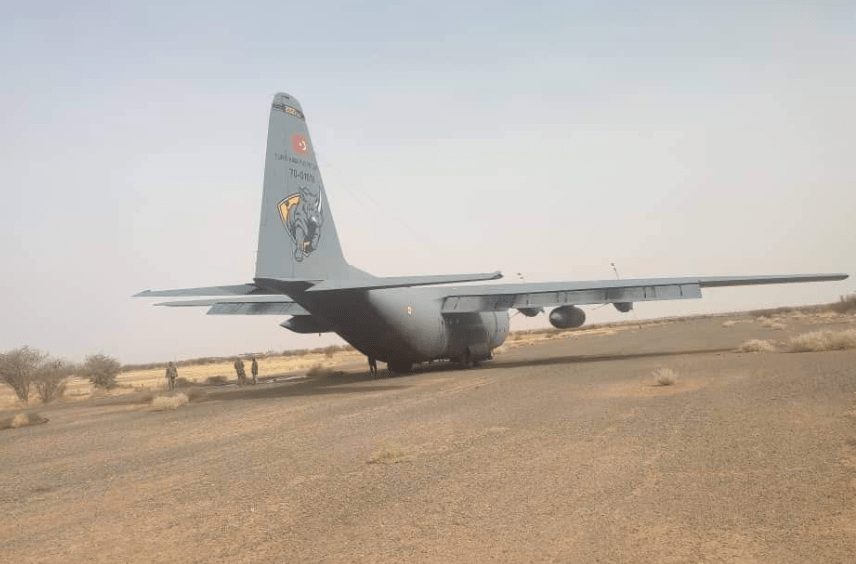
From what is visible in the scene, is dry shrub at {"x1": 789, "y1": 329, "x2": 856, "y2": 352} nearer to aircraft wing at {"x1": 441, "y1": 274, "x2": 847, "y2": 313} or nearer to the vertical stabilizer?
aircraft wing at {"x1": 441, "y1": 274, "x2": 847, "y2": 313}

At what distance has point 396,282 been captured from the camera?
19.5m

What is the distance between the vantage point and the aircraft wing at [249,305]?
28.0 meters

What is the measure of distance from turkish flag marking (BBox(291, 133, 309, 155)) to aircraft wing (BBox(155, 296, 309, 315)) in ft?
27.8

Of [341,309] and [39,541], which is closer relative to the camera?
[39,541]

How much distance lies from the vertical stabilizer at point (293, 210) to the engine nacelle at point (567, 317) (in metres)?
12.0

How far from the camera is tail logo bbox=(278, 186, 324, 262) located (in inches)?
788

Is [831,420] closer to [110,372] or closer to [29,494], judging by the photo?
[29,494]

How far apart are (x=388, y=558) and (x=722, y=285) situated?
2652cm

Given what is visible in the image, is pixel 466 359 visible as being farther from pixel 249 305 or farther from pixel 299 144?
pixel 299 144

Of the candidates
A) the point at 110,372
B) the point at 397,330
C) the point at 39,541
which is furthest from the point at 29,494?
the point at 110,372

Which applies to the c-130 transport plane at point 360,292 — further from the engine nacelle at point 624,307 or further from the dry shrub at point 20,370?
the dry shrub at point 20,370

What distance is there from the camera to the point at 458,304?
28562 millimetres

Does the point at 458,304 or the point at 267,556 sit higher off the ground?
the point at 458,304

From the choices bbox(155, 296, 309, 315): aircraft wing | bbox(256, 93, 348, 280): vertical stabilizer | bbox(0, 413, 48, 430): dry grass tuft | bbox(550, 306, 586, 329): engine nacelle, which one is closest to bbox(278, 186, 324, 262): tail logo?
bbox(256, 93, 348, 280): vertical stabilizer
